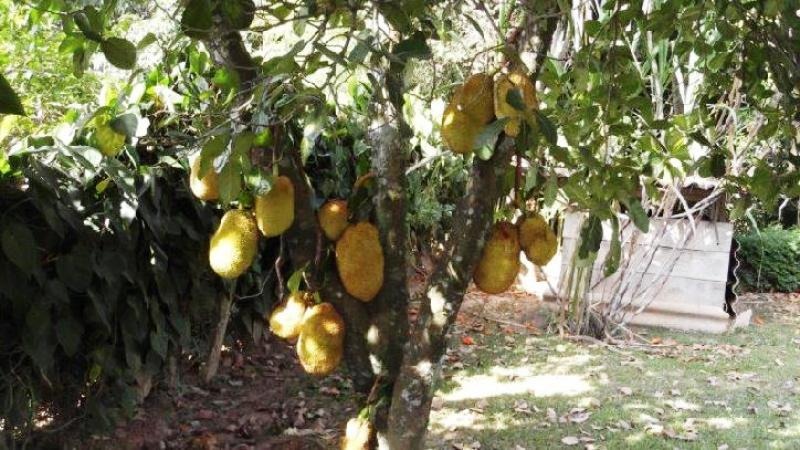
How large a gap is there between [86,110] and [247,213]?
3.81ft

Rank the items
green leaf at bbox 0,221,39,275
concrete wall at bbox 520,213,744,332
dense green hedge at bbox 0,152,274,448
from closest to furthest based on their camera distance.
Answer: green leaf at bbox 0,221,39,275 → dense green hedge at bbox 0,152,274,448 → concrete wall at bbox 520,213,744,332

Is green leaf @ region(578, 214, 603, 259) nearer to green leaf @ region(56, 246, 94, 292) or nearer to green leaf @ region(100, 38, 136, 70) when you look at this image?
green leaf @ region(100, 38, 136, 70)

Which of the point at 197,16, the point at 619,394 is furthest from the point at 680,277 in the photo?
the point at 197,16

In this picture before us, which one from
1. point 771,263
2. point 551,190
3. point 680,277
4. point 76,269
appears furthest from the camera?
point 771,263

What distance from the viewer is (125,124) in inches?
54.3

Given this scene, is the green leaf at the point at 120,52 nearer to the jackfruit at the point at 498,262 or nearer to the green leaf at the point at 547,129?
the green leaf at the point at 547,129

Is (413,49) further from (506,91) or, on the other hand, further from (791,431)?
(791,431)

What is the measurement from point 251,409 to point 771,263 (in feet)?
20.7

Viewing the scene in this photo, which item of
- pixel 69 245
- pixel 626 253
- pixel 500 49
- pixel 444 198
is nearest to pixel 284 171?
pixel 500 49

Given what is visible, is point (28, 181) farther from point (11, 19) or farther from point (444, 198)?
point (444, 198)

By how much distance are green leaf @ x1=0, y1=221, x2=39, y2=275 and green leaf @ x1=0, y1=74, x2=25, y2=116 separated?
1.22 m

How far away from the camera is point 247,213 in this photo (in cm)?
140

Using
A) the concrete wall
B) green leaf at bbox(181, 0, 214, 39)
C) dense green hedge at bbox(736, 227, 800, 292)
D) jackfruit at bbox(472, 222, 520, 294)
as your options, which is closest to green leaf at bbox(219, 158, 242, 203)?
green leaf at bbox(181, 0, 214, 39)

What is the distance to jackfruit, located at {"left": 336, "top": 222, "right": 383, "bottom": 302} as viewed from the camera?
4.47ft
